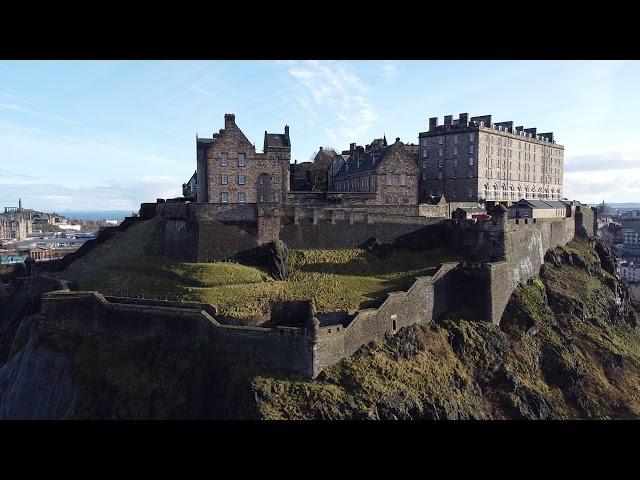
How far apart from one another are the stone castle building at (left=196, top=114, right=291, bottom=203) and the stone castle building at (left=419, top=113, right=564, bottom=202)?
68.5 ft

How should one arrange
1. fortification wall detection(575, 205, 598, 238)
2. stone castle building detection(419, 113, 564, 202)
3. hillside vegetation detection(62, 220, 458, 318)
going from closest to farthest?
hillside vegetation detection(62, 220, 458, 318) < fortification wall detection(575, 205, 598, 238) < stone castle building detection(419, 113, 564, 202)

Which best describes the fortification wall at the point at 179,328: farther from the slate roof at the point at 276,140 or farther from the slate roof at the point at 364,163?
the slate roof at the point at 364,163

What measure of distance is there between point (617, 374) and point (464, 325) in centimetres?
909

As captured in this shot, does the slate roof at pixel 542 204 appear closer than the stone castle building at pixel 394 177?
No

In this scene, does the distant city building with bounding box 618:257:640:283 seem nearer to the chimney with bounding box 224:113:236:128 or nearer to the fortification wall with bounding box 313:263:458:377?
the fortification wall with bounding box 313:263:458:377

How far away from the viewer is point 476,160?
47.2m

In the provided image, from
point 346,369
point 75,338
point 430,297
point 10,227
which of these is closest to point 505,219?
point 430,297

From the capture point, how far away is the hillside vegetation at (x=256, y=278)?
25.9 meters

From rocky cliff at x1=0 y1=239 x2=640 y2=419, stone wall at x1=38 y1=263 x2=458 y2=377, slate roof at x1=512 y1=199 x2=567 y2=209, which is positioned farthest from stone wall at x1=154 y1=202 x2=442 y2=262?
slate roof at x1=512 y1=199 x2=567 y2=209

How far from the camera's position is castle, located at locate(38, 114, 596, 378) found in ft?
75.6

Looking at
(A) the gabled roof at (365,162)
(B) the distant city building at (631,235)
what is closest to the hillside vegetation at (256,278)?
(A) the gabled roof at (365,162)

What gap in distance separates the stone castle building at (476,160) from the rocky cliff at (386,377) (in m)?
18.4

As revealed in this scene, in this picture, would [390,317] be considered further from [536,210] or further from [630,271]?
[630,271]
